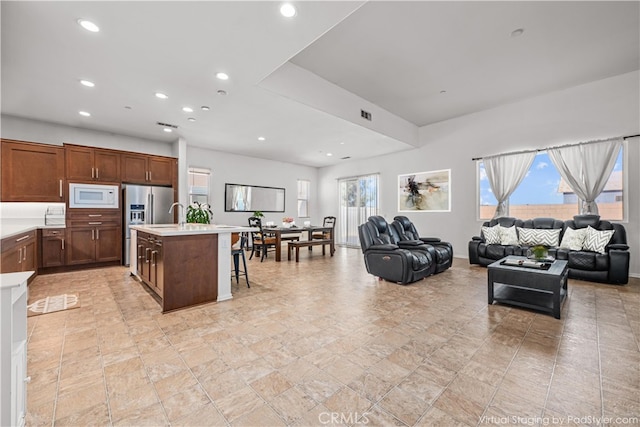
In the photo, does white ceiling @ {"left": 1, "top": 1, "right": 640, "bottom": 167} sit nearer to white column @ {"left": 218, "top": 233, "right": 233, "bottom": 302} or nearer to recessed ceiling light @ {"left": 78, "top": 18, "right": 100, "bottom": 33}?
recessed ceiling light @ {"left": 78, "top": 18, "right": 100, "bottom": 33}

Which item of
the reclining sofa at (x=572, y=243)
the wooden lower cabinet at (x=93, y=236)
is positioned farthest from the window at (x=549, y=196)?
the wooden lower cabinet at (x=93, y=236)

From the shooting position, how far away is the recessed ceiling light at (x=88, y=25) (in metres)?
2.54

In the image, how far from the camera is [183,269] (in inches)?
121

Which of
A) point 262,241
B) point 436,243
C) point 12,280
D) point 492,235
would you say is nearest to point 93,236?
point 262,241

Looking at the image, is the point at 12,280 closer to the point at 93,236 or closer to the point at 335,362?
the point at 335,362

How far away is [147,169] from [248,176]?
2.88 meters

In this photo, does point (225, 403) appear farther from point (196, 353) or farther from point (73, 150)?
point (73, 150)

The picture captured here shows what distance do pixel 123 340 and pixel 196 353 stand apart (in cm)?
76

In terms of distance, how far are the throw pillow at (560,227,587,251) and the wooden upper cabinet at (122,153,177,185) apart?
7.77m

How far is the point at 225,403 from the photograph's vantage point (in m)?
1.58

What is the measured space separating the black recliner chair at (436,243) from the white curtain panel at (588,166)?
2461 millimetres

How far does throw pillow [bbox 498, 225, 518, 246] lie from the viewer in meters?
5.13

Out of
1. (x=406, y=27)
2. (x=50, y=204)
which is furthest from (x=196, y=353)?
(x=50, y=204)

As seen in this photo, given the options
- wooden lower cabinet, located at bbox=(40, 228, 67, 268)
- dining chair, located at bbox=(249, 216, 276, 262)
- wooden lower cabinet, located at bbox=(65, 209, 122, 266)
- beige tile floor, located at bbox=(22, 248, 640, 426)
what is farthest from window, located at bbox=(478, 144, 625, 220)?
wooden lower cabinet, located at bbox=(40, 228, 67, 268)
